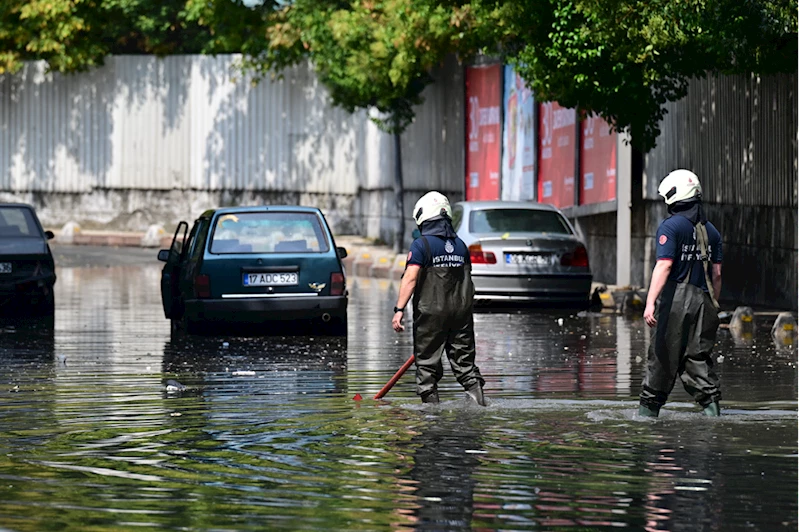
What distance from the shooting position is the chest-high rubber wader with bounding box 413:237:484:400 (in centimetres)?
1207

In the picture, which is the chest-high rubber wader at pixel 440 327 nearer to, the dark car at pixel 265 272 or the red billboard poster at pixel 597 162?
the dark car at pixel 265 272

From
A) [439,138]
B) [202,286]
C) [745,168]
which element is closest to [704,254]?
[202,286]

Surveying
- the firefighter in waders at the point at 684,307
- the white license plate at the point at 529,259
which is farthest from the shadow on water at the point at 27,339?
the firefighter in waders at the point at 684,307

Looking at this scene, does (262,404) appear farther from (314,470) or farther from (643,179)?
(643,179)

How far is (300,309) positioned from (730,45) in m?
4.98

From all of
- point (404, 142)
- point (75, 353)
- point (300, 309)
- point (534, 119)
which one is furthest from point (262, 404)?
point (404, 142)

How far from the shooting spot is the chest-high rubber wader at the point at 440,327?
1207 cm

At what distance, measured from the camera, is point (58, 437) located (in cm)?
1049

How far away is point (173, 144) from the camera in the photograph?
41656 millimetres

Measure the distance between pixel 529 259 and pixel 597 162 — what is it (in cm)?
560

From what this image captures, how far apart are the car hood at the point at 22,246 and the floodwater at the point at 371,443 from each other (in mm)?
4086

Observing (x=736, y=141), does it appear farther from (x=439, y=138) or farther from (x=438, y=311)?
(x=439, y=138)

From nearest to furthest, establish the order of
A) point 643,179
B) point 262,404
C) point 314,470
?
1. point 314,470
2. point 262,404
3. point 643,179

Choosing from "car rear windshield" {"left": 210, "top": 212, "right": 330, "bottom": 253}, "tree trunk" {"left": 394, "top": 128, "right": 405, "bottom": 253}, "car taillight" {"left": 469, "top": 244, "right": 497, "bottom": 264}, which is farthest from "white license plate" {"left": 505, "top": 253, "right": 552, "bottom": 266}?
"tree trunk" {"left": 394, "top": 128, "right": 405, "bottom": 253}
